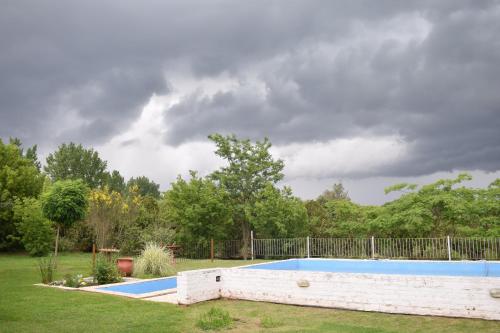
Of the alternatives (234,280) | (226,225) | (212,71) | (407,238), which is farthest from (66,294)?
(407,238)

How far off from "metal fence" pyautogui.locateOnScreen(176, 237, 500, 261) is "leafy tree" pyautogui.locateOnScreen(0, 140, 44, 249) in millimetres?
10267

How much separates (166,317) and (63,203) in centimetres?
674

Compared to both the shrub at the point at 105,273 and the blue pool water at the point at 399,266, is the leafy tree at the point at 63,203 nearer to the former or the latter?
the shrub at the point at 105,273

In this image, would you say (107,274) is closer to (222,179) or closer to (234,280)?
(234,280)

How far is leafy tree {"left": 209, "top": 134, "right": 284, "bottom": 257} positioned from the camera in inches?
845

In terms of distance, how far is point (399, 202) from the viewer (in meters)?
20.2

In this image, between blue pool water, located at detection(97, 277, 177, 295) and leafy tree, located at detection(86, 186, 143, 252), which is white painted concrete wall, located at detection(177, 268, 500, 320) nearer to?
blue pool water, located at detection(97, 277, 177, 295)

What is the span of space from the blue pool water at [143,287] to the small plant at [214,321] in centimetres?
422

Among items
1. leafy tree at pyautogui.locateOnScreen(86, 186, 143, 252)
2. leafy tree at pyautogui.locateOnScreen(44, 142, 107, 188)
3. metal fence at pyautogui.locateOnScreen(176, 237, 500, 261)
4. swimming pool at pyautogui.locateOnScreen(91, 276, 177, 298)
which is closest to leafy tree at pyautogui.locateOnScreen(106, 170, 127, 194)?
leafy tree at pyautogui.locateOnScreen(44, 142, 107, 188)

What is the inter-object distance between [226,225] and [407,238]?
8.41m

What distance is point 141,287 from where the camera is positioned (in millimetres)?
11609

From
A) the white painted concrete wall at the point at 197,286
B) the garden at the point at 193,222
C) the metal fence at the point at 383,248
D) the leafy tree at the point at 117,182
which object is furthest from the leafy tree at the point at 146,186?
the white painted concrete wall at the point at 197,286

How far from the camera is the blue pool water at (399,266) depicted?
13453 mm

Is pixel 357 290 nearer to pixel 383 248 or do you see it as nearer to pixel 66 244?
pixel 383 248
